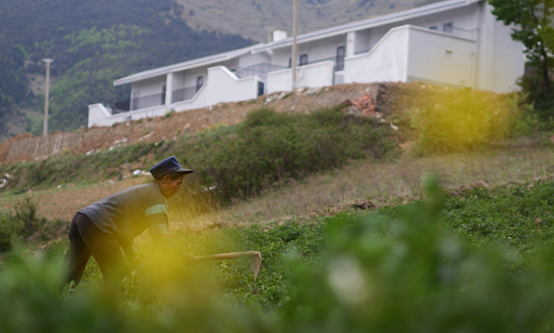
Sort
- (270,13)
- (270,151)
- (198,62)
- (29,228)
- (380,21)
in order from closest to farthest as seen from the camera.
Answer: (29,228)
(270,151)
(380,21)
(198,62)
(270,13)

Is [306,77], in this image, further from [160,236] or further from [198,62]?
[160,236]

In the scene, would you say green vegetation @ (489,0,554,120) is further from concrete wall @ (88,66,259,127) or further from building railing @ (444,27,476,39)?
concrete wall @ (88,66,259,127)

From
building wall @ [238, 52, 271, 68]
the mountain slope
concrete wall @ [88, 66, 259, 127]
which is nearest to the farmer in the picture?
concrete wall @ [88, 66, 259, 127]

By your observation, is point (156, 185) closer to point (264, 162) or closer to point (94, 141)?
point (264, 162)

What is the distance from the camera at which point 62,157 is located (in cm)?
3112

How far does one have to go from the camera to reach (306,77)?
93.1ft

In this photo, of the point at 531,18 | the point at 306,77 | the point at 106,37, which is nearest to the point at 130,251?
the point at 531,18

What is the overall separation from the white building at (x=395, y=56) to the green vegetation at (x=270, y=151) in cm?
535

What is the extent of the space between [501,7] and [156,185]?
67.5 ft

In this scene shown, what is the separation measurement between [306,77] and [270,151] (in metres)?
12.2

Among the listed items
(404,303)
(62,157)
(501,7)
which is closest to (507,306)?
(404,303)

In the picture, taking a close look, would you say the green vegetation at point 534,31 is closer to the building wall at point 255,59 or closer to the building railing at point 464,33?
the building railing at point 464,33

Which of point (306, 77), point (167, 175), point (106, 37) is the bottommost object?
point (167, 175)

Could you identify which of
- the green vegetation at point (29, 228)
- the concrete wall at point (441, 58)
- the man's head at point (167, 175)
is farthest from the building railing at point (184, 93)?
the man's head at point (167, 175)
